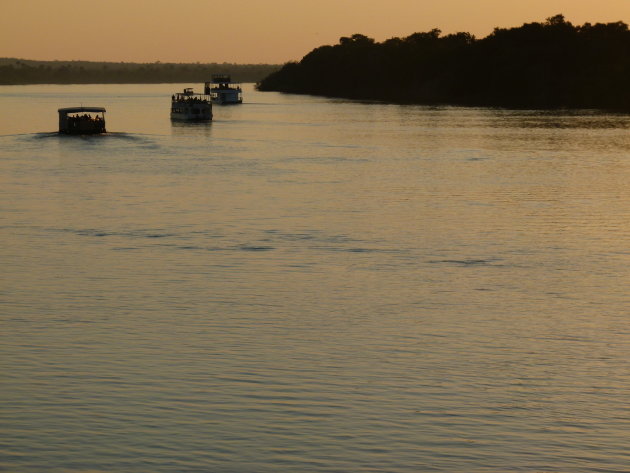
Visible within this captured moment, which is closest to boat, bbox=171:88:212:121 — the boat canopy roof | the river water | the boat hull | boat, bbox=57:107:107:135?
the boat hull

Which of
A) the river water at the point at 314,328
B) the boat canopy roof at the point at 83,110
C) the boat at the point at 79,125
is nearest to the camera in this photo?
the river water at the point at 314,328

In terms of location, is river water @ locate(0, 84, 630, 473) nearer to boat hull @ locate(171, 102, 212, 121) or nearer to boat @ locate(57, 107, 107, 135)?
boat @ locate(57, 107, 107, 135)

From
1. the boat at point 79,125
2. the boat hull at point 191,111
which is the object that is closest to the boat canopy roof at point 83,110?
the boat at point 79,125

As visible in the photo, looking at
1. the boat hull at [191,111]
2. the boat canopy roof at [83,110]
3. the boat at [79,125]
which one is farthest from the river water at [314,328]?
the boat hull at [191,111]

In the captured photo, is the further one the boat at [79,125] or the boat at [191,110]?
the boat at [191,110]

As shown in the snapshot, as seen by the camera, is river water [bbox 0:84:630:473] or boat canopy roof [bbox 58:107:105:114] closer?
river water [bbox 0:84:630:473]

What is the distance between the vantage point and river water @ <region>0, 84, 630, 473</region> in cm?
1775

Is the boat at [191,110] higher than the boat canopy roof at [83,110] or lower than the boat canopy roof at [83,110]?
lower

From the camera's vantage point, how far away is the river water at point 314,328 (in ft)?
58.2

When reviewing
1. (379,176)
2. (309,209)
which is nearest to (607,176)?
(379,176)

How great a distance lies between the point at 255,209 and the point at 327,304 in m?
22.8

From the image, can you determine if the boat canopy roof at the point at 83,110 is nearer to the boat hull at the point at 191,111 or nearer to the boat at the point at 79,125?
the boat at the point at 79,125

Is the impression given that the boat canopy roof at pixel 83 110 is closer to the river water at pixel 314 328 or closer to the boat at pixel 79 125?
the boat at pixel 79 125

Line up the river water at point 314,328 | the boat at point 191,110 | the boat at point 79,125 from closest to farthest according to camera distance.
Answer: the river water at point 314,328 < the boat at point 79,125 < the boat at point 191,110
